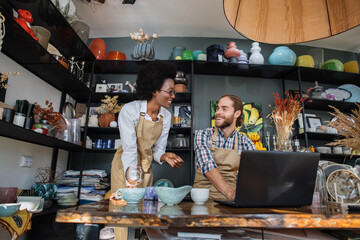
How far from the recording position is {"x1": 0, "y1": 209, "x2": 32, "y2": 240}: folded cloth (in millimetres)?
1496

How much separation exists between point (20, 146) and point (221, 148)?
5.97ft

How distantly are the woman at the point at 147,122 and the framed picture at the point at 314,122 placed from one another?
92.7 inches

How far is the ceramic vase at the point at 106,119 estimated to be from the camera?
315 cm

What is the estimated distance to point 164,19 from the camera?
11.4 feet

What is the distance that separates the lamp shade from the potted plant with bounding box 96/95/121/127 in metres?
2.25

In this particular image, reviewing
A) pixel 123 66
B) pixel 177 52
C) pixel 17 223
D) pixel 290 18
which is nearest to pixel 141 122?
pixel 17 223

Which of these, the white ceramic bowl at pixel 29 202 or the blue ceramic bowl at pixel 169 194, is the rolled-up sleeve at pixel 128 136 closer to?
the white ceramic bowl at pixel 29 202

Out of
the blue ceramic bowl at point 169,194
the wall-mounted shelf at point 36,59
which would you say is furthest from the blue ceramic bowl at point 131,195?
the wall-mounted shelf at point 36,59

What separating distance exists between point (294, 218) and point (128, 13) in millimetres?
3289

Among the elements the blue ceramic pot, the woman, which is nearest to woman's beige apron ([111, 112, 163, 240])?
the woman

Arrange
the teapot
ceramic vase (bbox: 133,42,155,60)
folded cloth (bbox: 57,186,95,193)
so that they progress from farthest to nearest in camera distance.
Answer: ceramic vase (bbox: 133,42,155,60)
the teapot
folded cloth (bbox: 57,186,95,193)

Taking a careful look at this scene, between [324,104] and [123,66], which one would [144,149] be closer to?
[123,66]

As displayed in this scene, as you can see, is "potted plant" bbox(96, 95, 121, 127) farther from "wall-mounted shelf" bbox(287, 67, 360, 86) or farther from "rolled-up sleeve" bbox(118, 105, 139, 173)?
"wall-mounted shelf" bbox(287, 67, 360, 86)

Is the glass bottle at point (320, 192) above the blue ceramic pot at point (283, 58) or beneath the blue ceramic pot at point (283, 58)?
beneath
